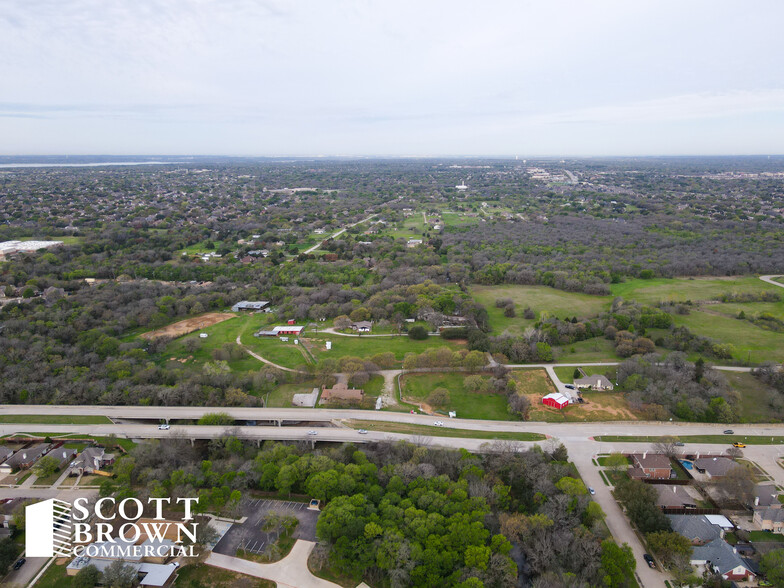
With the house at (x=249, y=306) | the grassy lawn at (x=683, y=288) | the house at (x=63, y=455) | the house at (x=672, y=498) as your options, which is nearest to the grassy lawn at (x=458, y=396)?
the house at (x=672, y=498)

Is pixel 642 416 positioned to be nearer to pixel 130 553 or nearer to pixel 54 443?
pixel 130 553

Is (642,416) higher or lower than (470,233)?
lower

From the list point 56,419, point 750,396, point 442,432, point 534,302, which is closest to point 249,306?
point 56,419

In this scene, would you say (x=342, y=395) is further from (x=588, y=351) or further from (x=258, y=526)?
(x=588, y=351)

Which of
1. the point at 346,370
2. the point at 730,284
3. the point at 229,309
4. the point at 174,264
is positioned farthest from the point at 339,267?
the point at 730,284

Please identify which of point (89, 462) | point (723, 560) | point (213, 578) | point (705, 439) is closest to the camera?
point (723, 560)

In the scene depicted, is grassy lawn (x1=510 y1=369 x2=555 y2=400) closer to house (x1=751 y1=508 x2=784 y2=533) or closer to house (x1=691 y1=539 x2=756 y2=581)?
house (x1=751 y1=508 x2=784 y2=533)

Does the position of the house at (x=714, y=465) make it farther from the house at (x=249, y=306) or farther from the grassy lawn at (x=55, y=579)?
the house at (x=249, y=306)

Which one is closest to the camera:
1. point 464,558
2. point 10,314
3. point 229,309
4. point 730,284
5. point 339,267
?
point 464,558
